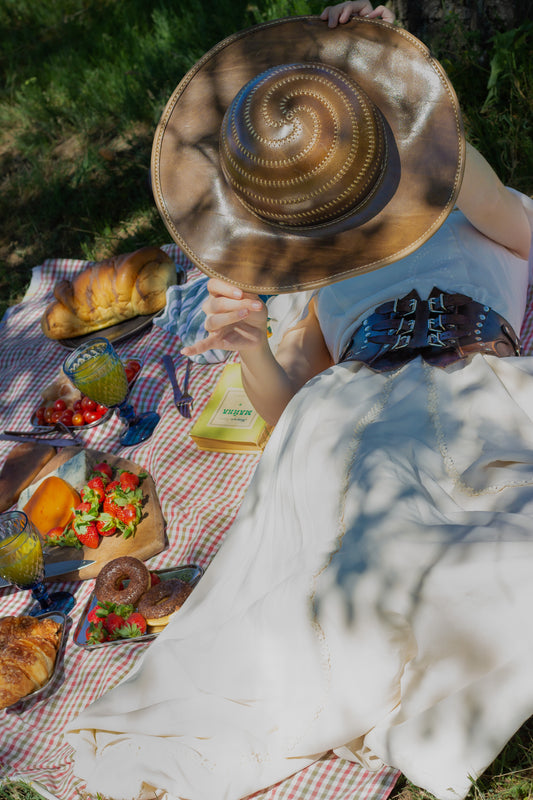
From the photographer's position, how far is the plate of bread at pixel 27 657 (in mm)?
1989

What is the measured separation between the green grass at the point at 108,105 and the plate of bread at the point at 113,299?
69 cm

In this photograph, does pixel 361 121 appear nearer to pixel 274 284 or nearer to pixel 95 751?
pixel 274 284

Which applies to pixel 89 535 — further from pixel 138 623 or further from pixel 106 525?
pixel 138 623

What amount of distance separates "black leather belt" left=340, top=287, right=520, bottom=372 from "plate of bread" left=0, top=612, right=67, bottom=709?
4.03 feet

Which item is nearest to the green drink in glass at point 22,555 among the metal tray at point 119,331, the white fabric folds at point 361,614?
the white fabric folds at point 361,614

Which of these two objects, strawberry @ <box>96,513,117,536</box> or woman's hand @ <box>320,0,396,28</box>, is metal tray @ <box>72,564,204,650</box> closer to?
strawberry @ <box>96,513,117,536</box>

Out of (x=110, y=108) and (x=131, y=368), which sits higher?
(x=110, y=108)

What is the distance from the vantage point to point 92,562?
91.7 inches

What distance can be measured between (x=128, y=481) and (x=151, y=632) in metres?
0.60

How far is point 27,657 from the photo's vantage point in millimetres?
2014

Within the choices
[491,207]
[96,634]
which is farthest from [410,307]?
[96,634]

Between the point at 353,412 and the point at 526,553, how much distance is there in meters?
0.63

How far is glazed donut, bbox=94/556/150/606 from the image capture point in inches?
81.8

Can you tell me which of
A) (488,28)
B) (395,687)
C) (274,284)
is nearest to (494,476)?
(395,687)
